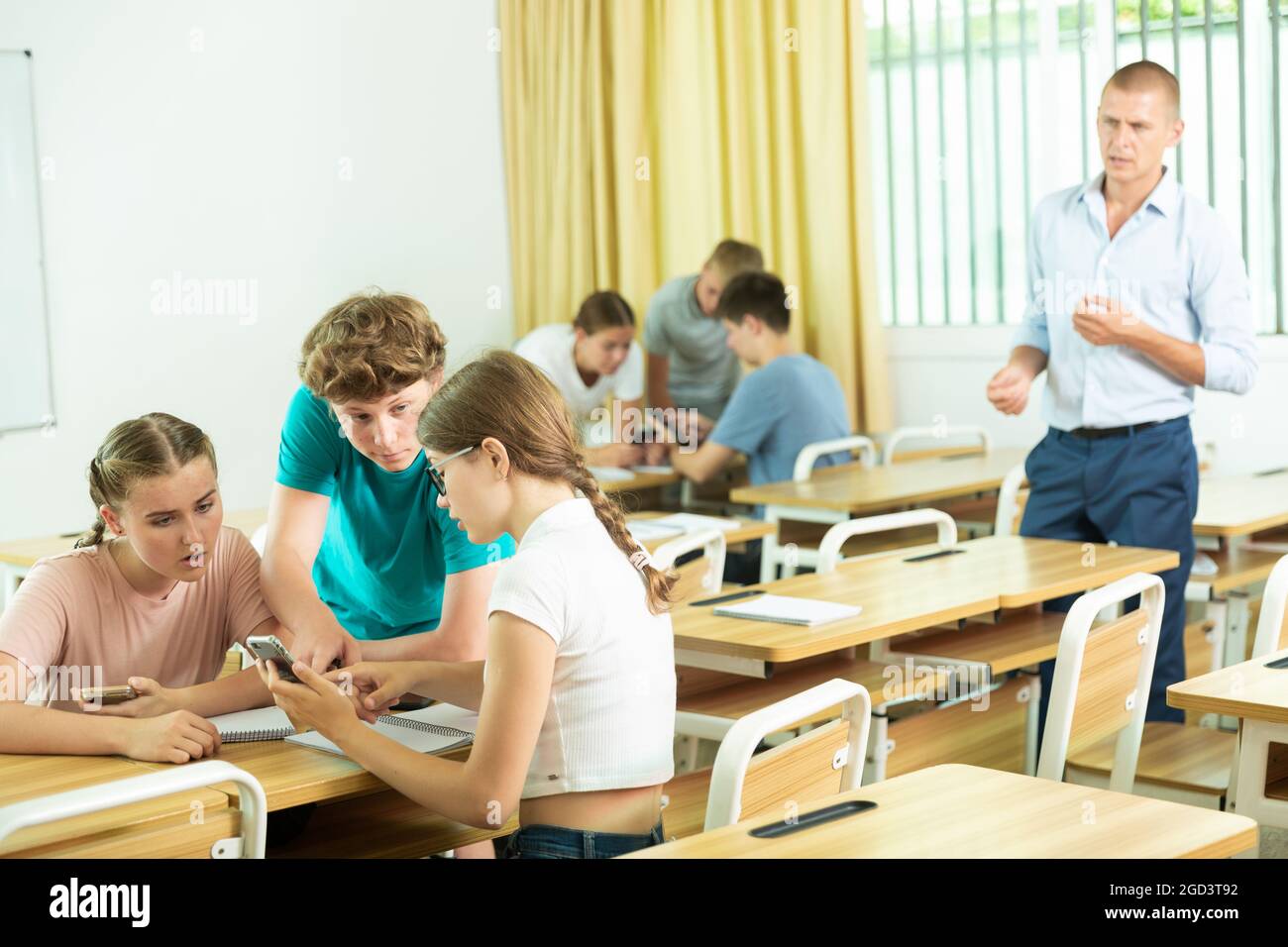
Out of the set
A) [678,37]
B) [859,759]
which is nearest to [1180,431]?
[859,759]

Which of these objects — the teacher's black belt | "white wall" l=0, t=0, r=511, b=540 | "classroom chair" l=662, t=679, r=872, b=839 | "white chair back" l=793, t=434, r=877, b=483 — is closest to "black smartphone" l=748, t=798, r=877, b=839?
"classroom chair" l=662, t=679, r=872, b=839

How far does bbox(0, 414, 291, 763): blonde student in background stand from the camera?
2.05 meters

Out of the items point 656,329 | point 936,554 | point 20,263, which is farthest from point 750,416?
Answer: point 20,263

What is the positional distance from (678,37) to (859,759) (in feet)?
16.0

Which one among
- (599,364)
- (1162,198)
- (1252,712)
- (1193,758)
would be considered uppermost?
(1162,198)

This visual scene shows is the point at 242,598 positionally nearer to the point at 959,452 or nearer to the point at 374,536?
the point at 374,536

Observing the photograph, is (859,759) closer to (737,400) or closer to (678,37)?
(737,400)

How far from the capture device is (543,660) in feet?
5.84

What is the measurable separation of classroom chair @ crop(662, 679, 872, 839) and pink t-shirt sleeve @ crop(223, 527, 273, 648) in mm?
882

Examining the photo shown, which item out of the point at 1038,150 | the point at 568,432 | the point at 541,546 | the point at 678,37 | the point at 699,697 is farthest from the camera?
the point at 678,37

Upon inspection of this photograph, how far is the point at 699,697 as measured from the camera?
2830 mm

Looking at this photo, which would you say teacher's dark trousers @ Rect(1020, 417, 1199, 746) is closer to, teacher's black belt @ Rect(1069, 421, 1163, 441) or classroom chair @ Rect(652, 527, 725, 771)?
teacher's black belt @ Rect(1069, 421, 1163, 441)

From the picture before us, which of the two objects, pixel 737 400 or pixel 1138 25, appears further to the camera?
pixel 1138 25

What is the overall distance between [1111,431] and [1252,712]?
61.2 inches
